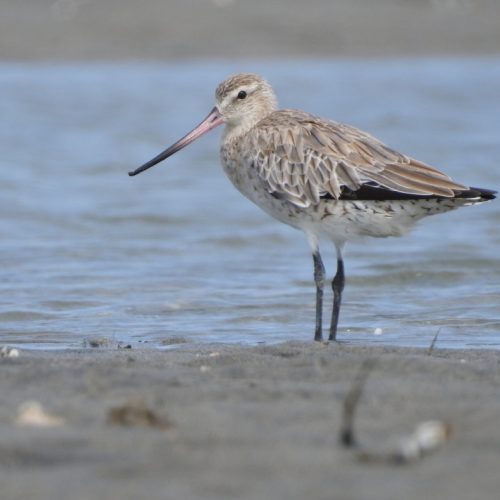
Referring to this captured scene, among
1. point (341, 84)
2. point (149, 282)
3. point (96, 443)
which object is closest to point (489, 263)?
point (149, 282)

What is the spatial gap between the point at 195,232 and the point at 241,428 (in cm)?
717

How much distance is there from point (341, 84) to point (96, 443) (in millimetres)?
16558

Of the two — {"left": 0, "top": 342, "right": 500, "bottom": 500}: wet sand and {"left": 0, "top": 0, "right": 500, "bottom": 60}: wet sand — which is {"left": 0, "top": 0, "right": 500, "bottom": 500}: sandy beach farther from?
{"left": 0, "top": 0, "right": 500, "bottom": 60}: wet sand

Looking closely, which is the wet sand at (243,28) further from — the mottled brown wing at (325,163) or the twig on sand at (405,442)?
the twig on sand at (405,442)

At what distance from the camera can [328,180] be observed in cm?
712

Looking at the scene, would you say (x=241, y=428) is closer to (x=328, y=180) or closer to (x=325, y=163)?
(x=328, y=180)

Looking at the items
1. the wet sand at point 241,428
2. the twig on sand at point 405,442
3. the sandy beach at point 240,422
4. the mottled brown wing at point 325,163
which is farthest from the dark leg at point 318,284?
the twig on sand at point 405,442

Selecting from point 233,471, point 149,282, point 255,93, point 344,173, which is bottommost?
point 233,471

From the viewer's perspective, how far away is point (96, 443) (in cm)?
381

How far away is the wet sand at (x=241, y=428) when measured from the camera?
11.3 feet

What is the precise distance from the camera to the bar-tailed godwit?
6945 millimetres

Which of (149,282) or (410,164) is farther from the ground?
(410,164)

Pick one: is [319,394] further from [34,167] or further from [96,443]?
[34,167]

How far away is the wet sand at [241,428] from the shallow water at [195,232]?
180cm
